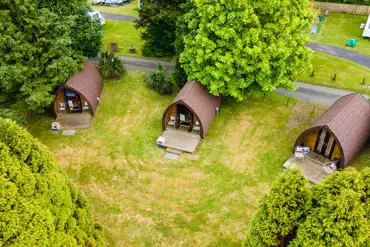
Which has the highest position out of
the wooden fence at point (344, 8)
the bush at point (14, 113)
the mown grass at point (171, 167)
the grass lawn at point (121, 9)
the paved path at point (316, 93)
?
the wooden fence at point (344, 8)

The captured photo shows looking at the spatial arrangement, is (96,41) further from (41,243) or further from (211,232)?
(41,243)

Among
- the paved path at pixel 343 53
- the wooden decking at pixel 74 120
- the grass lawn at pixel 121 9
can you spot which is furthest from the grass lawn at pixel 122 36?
the paved path at pixel 343 53

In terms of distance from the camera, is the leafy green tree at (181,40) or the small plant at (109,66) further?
the small plant at (109,66)

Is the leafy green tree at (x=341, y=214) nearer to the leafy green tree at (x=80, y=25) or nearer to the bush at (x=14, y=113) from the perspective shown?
the bush at (x=14, y=113)

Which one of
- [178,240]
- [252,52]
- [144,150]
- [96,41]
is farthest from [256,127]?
[96,41]

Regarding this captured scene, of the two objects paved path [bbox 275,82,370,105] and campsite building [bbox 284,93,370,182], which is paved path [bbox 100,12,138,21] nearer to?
paved path [bbox 275,82,370,105]

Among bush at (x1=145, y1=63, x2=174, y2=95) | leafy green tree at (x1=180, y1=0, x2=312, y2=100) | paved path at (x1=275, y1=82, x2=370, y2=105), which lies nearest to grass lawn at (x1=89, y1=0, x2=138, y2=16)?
bush at (x1=145, y1=63, x2=174, y2=95)

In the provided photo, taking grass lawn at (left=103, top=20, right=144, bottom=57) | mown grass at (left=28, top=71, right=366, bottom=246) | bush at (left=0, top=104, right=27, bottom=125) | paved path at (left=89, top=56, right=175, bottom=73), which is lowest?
mown grass at (left=28, top=71, right=366, bottom=246)
